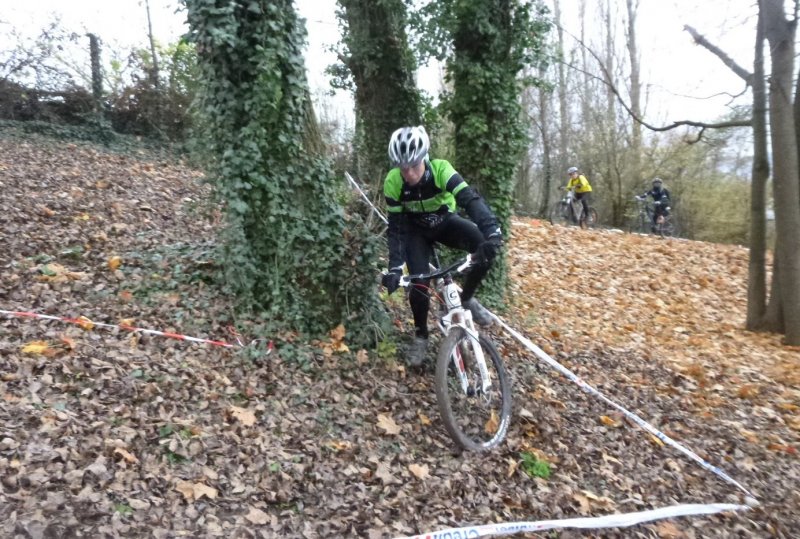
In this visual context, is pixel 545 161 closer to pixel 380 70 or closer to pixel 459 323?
pixel 380 70

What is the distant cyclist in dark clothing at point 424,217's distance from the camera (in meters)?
4.70

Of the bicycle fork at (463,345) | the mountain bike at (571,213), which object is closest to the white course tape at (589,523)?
the bicycle fork at (463,345)

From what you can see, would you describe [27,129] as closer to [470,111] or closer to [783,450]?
[470,111]

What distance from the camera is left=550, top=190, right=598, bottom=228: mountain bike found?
19.1 m

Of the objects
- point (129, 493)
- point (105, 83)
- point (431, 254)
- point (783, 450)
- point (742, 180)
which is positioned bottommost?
point (783, 450)

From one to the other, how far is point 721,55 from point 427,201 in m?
7.55

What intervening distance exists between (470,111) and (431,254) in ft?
11.0

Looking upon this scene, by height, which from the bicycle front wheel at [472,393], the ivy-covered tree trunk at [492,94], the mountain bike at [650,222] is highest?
the ivy-covered tree trunk at [492,94]

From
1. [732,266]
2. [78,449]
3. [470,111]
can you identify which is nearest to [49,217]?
[78,449]

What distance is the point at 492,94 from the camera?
26.0ft

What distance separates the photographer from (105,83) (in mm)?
14172

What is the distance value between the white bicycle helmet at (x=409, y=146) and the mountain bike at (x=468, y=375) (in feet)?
2.84

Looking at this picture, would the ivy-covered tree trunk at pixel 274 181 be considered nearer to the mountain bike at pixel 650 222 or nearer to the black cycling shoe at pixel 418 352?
the black cycling shoe at pixel 418 352

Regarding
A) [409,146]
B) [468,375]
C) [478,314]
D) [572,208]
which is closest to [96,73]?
[409,146]
